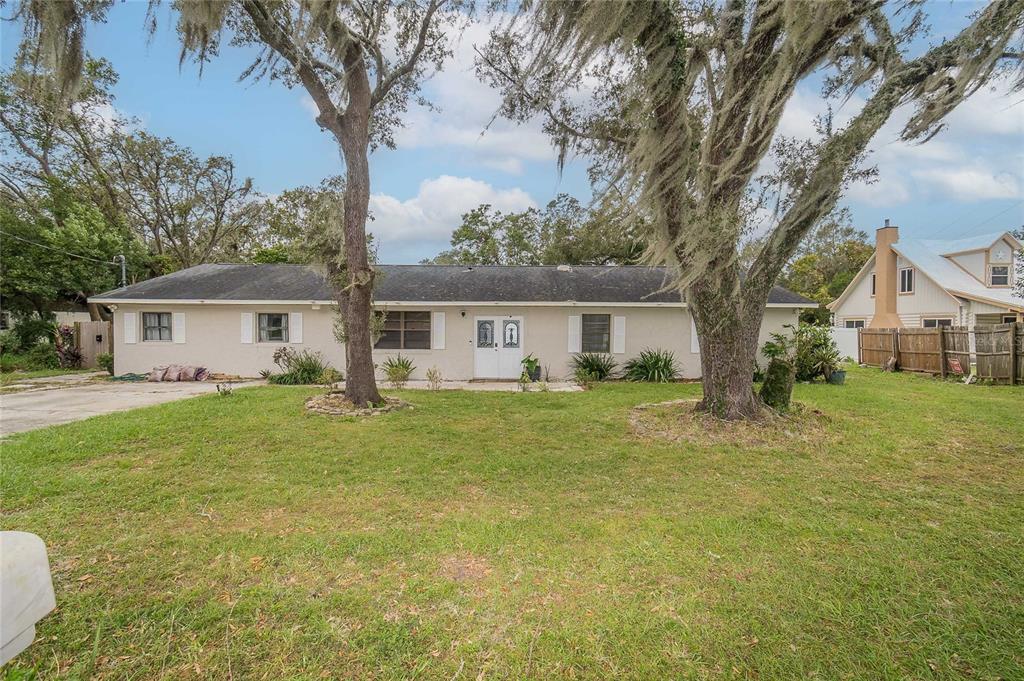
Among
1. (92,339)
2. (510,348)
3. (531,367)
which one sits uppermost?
(92,339)

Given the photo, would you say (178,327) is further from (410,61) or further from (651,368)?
(651,368)

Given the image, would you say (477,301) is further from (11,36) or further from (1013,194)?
(1013,194)

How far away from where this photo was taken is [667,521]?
344 centimetres

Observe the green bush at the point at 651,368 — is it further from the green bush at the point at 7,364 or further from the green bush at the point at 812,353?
the green bush at the point at 7,364

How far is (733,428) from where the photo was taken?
238 inches

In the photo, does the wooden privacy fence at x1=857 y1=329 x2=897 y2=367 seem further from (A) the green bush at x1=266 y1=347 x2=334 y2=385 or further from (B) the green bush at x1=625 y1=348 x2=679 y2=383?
(A) the green bush at x1=266 y1=347 x2=334 y2=385

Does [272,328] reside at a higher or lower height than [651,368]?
higher

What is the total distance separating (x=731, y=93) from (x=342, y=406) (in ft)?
24.5

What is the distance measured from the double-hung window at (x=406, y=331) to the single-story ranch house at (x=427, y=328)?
0.03m

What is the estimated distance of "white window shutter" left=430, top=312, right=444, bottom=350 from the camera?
1173cm

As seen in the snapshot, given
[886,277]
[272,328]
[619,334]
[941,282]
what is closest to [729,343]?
[619,334]

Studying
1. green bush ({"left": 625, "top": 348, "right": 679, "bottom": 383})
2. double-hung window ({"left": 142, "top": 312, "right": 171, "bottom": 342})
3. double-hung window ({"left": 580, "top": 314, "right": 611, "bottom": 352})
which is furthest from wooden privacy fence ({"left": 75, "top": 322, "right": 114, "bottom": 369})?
green bush ({"left": 625, "top": 348, "right": 679, "bottom": 383})

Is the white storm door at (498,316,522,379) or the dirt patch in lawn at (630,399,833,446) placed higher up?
the white storm door at (498,316,522,379)

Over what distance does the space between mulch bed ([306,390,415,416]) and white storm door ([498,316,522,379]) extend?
3.92 metres
